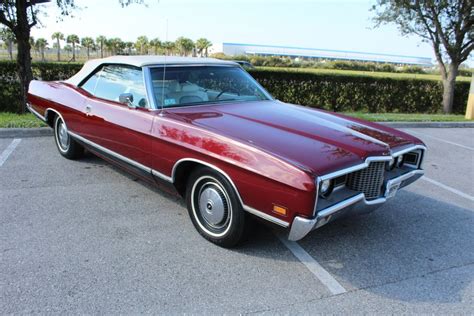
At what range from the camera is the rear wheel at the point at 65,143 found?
5.18 metres

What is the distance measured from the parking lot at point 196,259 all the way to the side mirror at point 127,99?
3.28 ft

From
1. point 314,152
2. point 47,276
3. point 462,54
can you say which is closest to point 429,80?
point 462,54

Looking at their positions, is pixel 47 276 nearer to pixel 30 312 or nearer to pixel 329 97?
pixel 30 312

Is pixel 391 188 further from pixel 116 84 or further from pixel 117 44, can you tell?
pixel 117 44

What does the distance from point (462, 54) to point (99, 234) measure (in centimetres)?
1394

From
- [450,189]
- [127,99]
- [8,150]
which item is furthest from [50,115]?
[450,189]

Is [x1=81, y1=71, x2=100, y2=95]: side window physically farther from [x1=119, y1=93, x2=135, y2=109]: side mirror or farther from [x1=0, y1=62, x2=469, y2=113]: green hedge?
[x1=0, y1=62, x2=469, y2=113]: green hedge

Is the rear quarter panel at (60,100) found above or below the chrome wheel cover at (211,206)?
above

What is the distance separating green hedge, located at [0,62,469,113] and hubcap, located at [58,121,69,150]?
7028 millimetres

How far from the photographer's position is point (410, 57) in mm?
122750

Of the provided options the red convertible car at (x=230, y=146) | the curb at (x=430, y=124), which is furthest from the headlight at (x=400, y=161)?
the curb at (x=430, y=124)

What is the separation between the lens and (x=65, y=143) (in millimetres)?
5336

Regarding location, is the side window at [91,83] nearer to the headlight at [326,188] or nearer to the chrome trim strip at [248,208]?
the chrome trim strip at [248,208]

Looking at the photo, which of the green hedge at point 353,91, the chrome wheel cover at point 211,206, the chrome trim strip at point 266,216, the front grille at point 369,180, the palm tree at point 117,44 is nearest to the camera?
the chrome trim strip at point 266,216
